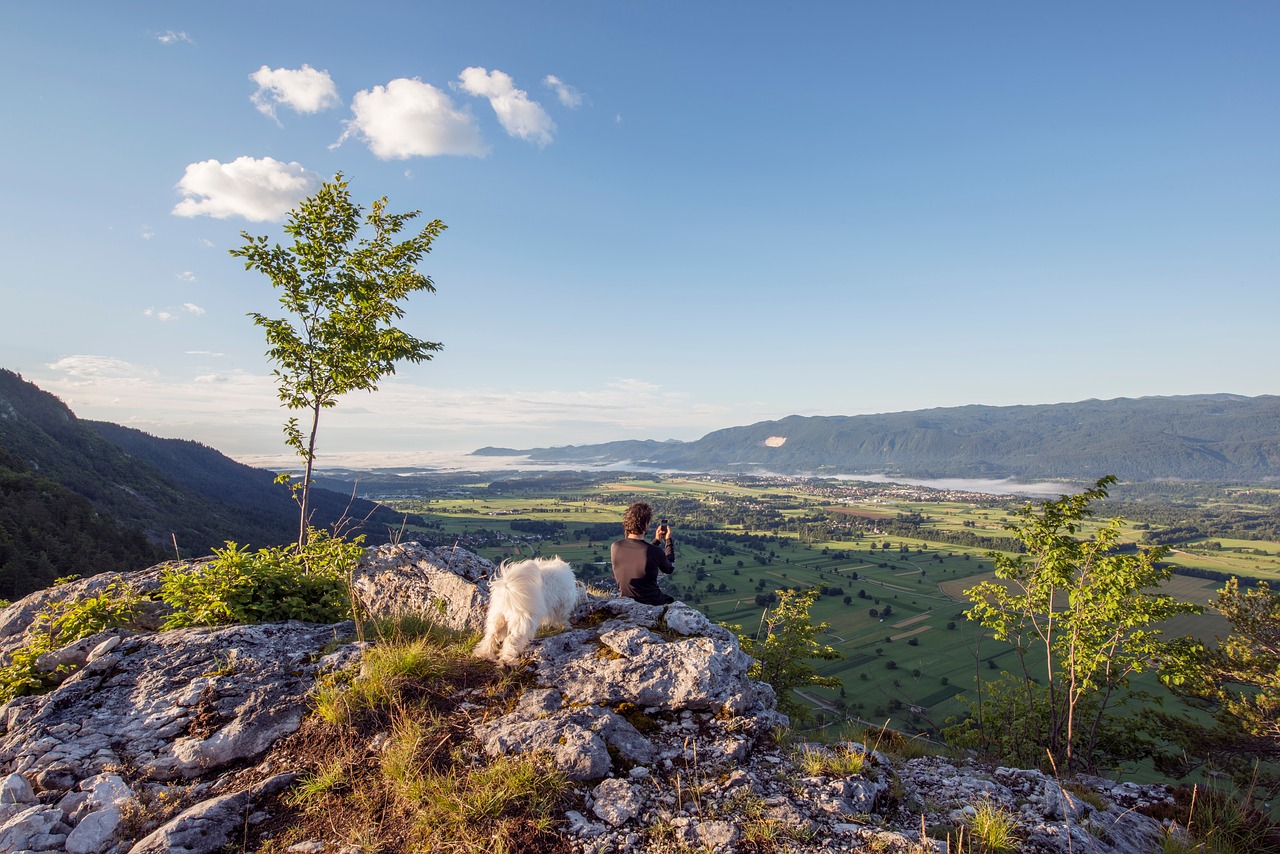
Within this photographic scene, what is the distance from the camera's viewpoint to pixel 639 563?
8.44 meters

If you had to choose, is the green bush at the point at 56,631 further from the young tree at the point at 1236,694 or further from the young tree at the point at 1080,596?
the young tree at the point at 1236,694

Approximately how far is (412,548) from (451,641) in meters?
3.11

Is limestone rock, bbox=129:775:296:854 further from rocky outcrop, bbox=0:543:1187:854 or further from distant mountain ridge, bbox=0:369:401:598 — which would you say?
distant mountain ridge, bbox=0:369:401:598

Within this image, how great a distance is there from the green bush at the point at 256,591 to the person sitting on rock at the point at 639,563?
173 inches

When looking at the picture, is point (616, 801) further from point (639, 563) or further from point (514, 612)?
point (639, 563)

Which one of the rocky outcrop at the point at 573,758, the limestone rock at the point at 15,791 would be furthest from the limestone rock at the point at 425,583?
the limestone rock at the point at 15,791

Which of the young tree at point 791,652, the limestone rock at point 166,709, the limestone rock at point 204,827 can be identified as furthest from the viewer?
the young tree at point 791,652

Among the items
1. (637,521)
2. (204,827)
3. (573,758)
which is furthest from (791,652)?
(204,827)

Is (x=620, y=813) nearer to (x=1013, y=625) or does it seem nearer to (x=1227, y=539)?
(x=1013, y=625)

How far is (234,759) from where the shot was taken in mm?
5020

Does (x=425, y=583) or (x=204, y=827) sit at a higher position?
(x=425, y=583)

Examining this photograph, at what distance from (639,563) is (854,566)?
4180 inches

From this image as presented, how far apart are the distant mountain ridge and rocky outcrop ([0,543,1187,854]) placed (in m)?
1.78

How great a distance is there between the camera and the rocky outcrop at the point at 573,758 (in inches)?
169
